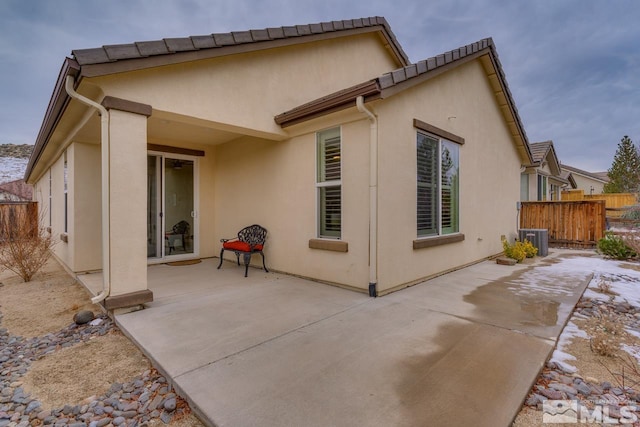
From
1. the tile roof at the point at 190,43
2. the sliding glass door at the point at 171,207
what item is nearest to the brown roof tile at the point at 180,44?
the tile roof at the point at 190,43

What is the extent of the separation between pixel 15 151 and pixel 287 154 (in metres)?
44.9

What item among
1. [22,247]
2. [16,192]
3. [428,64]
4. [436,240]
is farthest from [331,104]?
[16,192]

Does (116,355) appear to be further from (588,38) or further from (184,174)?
(588,38)

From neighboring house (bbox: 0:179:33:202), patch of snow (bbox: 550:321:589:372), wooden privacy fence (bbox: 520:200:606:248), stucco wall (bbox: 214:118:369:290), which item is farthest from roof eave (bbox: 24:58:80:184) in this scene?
neighboring house (bbox: 0:179:33:202)

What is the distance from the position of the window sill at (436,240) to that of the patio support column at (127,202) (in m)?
4.49

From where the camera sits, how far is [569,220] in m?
10.9

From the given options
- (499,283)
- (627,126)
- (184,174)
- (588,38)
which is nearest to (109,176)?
(184,174)

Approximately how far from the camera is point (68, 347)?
3449mm

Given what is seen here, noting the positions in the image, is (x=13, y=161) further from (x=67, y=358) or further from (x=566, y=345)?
(x=566, y=345)

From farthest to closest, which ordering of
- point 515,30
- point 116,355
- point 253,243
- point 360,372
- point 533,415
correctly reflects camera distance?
point 515,30
point 253,243
point 116,355
point 360,372
point 533,415

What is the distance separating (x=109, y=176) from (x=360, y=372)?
12.4ft

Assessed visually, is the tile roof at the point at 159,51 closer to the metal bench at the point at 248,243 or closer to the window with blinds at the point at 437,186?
the window with blinds at the point at 437,186

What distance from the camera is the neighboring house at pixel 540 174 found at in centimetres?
1290

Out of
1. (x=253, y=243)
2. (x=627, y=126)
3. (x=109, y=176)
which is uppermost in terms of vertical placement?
(x=627, y=126)
